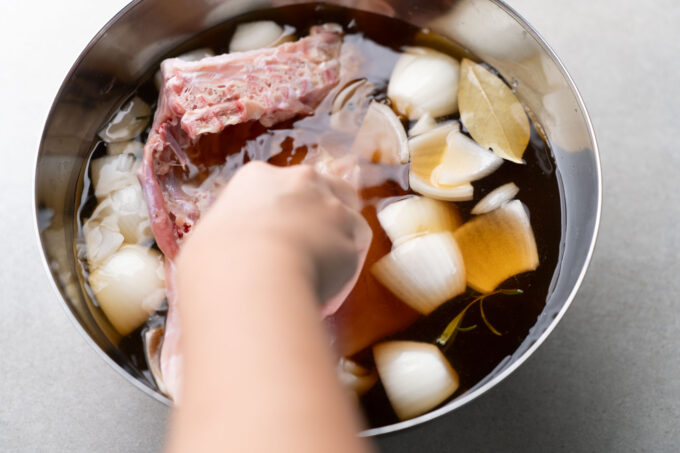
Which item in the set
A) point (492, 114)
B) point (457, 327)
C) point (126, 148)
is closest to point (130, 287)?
point (126, 148)

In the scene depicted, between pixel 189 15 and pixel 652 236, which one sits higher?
pixel 189 15

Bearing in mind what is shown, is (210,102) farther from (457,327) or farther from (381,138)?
(457,327)

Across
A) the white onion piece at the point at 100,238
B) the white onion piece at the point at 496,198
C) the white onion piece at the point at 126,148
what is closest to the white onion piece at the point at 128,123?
the white onion piece at the point at 126,148

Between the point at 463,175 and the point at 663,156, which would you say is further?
the point at 663,156

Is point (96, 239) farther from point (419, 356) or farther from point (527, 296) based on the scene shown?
point (527, 296)

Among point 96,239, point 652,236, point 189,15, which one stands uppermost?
point 189,15

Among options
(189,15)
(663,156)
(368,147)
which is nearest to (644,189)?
(663,156)
